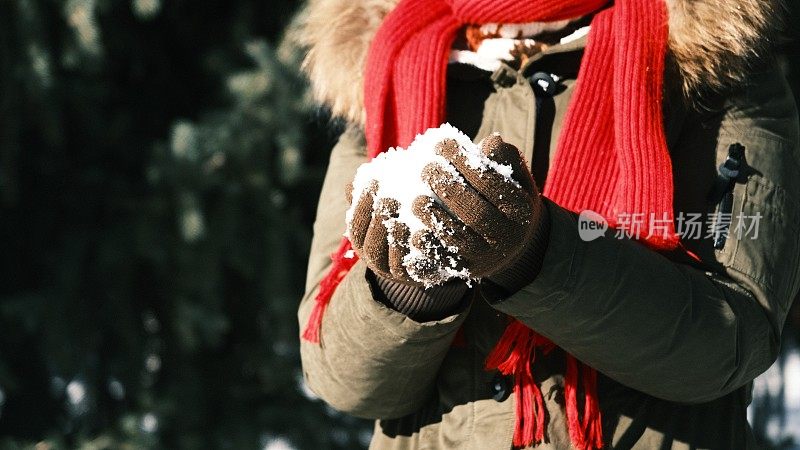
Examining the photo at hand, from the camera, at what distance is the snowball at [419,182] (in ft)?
3.31

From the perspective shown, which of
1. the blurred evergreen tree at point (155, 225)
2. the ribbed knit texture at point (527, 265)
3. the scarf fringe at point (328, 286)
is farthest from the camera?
the blurred evergreen tree at point (155, 225)

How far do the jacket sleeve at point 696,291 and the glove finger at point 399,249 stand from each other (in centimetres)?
14

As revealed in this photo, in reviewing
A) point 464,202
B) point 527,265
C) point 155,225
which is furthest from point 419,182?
point 155,225

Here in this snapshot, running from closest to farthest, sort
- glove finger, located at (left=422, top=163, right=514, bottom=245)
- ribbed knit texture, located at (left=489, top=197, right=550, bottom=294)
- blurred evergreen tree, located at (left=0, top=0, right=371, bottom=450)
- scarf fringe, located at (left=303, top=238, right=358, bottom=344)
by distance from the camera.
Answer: glove finger, located at (left=422, top=163, right=514, bottom=245)
ribbed knit texture, located at (left=489, top=197, right=550, bottom=294)
scarf fringe, located at (left=303, top=238, right=358, bottom=344)
blurred evergreen tree, located at (left=0, top=0, right=371, bottom=450)

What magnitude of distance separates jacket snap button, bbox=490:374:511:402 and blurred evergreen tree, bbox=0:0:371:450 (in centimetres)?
139

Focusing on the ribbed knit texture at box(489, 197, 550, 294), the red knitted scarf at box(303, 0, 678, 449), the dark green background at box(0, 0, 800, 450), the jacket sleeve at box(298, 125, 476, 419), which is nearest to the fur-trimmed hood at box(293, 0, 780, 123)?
the red knitted scarf at box(303, 0, 678, 449)

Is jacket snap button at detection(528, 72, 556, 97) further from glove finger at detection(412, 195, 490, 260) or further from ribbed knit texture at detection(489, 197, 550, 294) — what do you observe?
glove finger at detection(412, 195, 490, 260)

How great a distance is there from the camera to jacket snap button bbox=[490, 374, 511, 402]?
1.34 metres

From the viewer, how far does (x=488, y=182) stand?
1.01 metres

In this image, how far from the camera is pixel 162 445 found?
2.77 metres

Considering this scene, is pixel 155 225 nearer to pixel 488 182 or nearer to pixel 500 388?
pixel 500 388

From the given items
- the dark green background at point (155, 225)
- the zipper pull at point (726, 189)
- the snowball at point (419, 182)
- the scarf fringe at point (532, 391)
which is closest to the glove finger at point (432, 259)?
the snowball at point (419, 182)

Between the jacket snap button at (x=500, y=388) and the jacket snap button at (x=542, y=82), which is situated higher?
the jacket snap button at (x=542, y=82)

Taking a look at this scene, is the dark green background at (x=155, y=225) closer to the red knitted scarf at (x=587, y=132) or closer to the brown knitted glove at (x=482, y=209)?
the red knitted scarf at (x=587, y=132)
